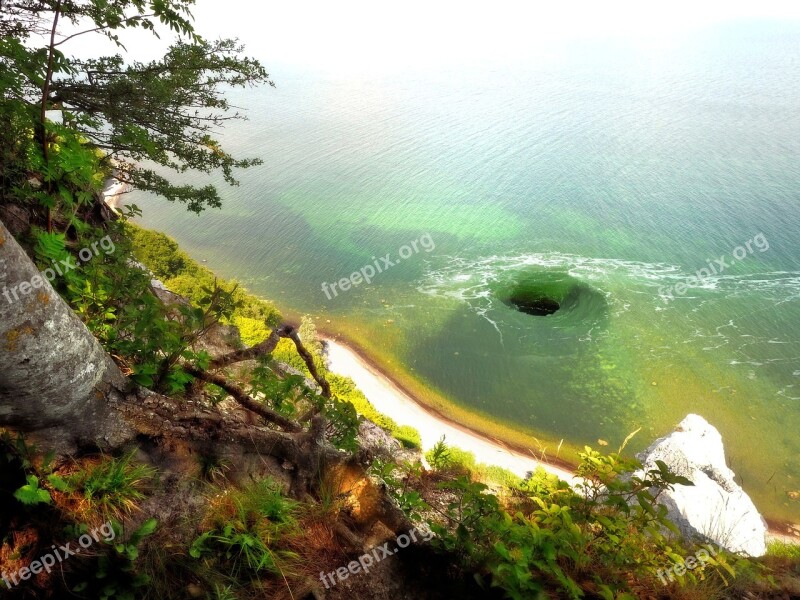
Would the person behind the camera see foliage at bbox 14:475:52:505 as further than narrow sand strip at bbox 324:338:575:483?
No

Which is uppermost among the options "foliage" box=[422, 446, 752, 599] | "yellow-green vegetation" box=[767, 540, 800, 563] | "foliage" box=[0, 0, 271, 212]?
"foliage" box=[0, 0, 271, 212]

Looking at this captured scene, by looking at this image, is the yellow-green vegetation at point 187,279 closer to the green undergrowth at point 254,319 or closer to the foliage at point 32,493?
the green undergrowth at point 254,319

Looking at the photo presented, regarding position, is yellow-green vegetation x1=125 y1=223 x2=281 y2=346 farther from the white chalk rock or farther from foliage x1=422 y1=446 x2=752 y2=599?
foliage x1=422 y1=446 x2=752 y2=599

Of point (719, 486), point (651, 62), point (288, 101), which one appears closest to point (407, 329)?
point (719, 486)

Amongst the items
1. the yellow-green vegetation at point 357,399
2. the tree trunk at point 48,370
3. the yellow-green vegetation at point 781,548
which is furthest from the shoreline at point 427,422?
the tree trunk at point 48,370

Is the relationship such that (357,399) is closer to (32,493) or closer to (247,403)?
(247,403)

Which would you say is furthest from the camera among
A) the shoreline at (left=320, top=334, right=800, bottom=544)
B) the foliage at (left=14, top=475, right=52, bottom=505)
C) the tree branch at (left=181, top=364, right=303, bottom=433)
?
the shoreline at (left=320, top=334, right=800, bottom=544)

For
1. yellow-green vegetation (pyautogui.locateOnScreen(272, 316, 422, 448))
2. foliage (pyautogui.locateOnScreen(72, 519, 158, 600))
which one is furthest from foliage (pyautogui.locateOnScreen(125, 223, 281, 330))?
foliage (pyautogui.locateOnScreen(72, 519, 158, 600))

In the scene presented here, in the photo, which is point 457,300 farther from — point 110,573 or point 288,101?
point 288,101
